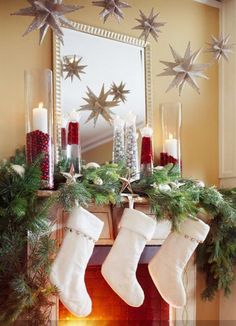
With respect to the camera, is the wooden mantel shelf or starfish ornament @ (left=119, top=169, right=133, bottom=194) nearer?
the wooden mantel shelf

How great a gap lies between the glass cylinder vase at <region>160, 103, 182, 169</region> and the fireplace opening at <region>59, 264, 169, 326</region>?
2.02 ft

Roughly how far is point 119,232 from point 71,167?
38 cm

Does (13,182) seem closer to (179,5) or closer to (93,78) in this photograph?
(93,78)

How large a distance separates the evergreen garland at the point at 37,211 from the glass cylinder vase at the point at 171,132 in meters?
0.23

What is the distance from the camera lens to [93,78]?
2307mm

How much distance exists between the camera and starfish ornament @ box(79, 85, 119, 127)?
7.45 ft

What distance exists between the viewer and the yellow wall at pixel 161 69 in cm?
207

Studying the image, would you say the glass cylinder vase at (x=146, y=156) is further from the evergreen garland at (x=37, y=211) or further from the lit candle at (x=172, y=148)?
the lit candle at (x=172, y=148)

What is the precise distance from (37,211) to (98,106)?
0.79 m

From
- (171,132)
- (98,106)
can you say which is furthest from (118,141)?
(171,132)

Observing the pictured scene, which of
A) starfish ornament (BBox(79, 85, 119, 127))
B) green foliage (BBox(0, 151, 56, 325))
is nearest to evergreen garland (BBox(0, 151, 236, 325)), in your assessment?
green foliage (BBox(0, 151, 56, 325))

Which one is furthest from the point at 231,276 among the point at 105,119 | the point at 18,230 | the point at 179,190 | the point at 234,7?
the point at 234,7

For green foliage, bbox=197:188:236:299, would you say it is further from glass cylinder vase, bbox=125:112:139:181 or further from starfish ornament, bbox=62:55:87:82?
starfish ornament, bbox=62:55:87:82

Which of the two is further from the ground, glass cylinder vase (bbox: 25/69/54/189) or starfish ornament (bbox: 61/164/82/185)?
glass cylinder vase (bbox: 25/69/54/189)
